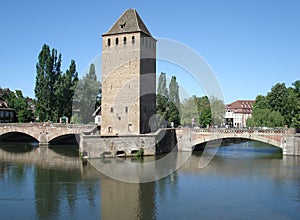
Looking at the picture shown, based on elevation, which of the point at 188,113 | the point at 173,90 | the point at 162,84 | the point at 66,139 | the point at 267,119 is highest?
the point at 162,84

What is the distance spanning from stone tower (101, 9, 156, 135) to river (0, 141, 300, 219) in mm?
7506

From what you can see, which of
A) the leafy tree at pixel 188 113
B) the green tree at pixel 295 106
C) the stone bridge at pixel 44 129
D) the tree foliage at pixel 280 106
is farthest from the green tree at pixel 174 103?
the green tree at pixel 295 106

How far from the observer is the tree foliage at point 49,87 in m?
45.7

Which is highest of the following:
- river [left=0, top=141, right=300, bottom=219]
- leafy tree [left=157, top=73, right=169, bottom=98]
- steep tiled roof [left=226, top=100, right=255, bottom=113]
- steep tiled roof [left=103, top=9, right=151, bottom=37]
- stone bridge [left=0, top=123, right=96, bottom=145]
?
steep tiled roof [left=103, top=9, right=151, bottom=37]

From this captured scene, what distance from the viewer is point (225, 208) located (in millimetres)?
16984

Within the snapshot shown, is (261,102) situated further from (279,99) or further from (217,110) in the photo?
(217,110)

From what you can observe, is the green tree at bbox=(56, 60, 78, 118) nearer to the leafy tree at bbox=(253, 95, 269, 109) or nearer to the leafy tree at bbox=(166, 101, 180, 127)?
the leafy tree at bbox=(166, 101, 180, 127)

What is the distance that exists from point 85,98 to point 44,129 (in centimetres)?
803

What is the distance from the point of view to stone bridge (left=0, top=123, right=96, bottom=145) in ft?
135

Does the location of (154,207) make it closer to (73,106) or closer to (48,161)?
(48,161)

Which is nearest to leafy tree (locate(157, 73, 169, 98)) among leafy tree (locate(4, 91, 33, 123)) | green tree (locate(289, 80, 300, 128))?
green tree (locate(289, 80, 300, 128))

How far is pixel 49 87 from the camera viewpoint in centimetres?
4588

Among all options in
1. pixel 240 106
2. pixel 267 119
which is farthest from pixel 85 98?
pixel 240 106

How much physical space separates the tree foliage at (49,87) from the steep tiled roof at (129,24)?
1360cm
